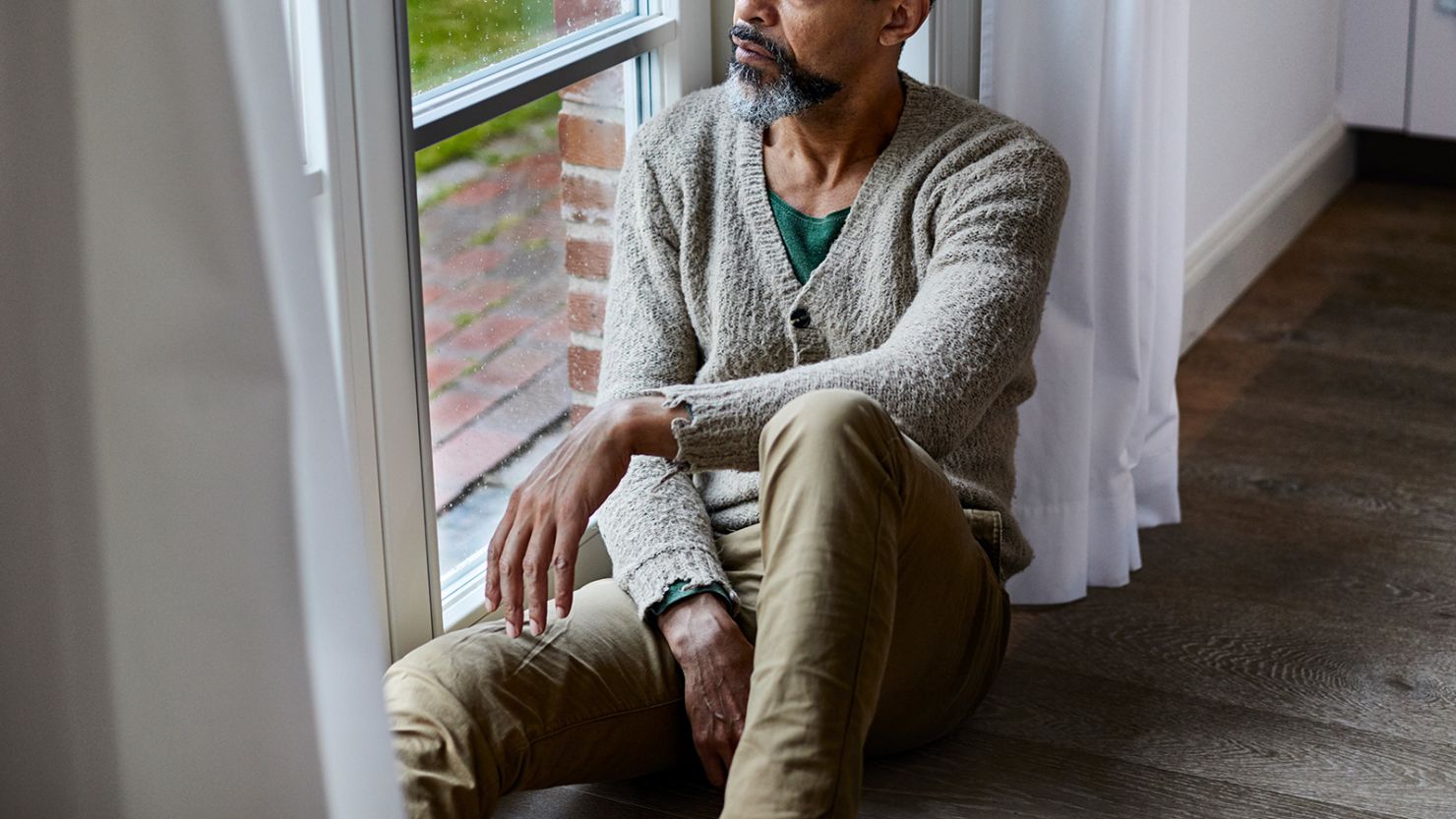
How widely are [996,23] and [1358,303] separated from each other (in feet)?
5.04

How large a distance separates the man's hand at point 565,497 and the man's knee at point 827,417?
0.37 ft

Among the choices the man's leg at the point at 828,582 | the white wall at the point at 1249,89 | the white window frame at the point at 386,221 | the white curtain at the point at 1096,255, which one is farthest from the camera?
the white wall at the point at 1249,89

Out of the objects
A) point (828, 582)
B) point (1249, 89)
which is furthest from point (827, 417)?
point (1249, 89)

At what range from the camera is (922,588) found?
1.56 m

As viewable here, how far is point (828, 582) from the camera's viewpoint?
1349 mm

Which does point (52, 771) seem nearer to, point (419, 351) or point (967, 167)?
point (419, 351)

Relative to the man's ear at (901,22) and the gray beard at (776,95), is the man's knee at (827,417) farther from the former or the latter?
A: the man's ear at (901,22)

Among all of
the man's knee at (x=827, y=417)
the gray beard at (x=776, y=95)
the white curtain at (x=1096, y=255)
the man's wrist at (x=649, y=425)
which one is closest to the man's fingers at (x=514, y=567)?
the man's wrist at (x=649, y=425)

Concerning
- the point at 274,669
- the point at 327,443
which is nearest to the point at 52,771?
the point at 274,669

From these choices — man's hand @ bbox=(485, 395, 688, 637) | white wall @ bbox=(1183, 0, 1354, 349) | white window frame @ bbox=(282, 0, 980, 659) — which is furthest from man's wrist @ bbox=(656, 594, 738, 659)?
white wall @ bbox=(1183, 0, 1354, 349)

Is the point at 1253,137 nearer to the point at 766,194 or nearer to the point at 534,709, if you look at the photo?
the point at 766,194

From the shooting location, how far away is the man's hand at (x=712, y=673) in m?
1.56

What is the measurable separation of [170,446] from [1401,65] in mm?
3551

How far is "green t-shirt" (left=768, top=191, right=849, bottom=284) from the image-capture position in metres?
1.75
